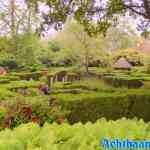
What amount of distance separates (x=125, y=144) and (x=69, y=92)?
11.6m

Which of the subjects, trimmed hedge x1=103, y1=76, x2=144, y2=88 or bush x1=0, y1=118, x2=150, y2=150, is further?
trimmed hedge x1=103, y1=76, x2=144, y2=88

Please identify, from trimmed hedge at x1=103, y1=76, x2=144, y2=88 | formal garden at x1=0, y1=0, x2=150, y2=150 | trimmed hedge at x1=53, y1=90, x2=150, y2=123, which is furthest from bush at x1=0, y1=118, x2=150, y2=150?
trimmed hedge at x1=103, y1=76, x2=144, y2=88

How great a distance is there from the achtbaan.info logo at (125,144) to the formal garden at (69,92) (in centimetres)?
2

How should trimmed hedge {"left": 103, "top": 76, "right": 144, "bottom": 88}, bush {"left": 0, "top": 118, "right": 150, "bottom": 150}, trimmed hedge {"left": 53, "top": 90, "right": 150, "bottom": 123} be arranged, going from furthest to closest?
trimmed hedge {"left": 103, "top": 76, "right": 144, "bottom": 88}, trimmed hedge {"left": 53, "top": 90, "right": 150, "bottom": 123}, bush {"left": 0, "top": 118, "right": 150, "bottom": 150}

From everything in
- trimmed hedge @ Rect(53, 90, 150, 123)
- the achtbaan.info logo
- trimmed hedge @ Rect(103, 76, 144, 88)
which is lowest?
trimmed hedge @ Rect(103, 76, 144, 88)

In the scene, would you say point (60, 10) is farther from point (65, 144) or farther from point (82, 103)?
point (65, 144)

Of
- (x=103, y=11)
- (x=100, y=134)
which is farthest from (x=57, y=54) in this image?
(x=100, y=134)

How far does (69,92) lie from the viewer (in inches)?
567

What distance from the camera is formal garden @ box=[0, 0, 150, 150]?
2.99 metres

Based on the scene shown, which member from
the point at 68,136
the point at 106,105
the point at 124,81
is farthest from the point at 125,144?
the point at 124,81

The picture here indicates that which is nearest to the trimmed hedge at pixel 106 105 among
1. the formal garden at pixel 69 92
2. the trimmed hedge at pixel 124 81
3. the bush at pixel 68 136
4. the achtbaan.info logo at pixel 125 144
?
the formal garden at pixel 69 92

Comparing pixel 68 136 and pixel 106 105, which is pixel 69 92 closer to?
pixel 106 105

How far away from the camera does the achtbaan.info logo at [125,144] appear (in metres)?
2.71

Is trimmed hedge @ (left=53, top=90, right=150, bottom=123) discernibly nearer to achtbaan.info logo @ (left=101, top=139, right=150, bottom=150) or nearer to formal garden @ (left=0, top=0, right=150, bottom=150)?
formal garden @ (left=0, top=0, right=150, bottom=150)
